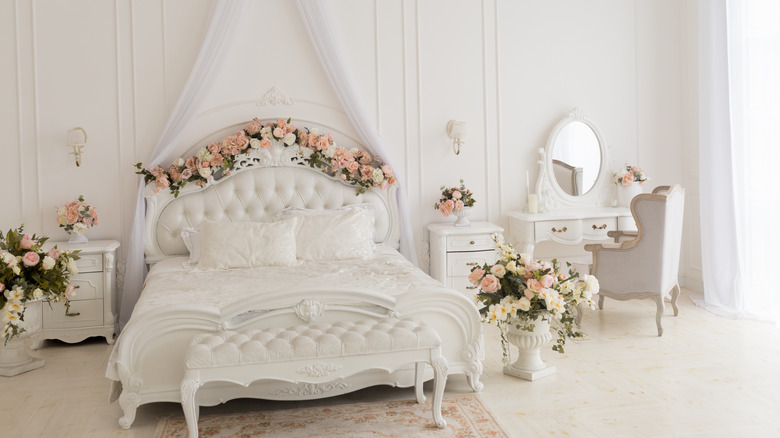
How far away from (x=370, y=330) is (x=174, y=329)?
1.11m

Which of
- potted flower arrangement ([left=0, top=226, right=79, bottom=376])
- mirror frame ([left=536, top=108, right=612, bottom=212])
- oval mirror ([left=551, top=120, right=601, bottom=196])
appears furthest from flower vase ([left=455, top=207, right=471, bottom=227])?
potted flower arrangement ([left=0, top=226, right=79, bottom=376])

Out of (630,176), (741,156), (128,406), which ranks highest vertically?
(741,156)

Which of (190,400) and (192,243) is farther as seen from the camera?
(192,243)

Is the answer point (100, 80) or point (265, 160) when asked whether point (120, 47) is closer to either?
point (100, 80)

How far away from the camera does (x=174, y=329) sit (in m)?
3.95

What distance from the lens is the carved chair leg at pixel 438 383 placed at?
3775 mm

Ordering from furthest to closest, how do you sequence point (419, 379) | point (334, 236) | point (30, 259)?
1. point (334, 236)
2. point (30, 259)
3. point (419, 379)

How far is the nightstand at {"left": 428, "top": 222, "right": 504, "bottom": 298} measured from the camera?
6.11m

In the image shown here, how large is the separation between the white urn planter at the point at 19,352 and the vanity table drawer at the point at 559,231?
13.4 ft

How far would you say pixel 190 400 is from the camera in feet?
11.5

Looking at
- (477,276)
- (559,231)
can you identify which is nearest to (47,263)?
(477,276)

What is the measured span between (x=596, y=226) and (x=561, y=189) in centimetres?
56

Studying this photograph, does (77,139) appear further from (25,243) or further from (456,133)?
(456,133)

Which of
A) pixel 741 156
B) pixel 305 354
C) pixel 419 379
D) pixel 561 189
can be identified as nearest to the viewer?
pixel 305 354
